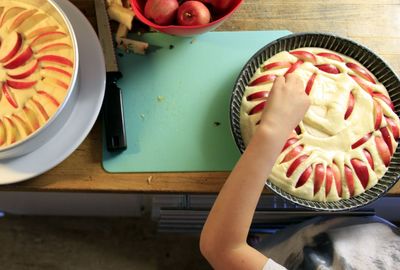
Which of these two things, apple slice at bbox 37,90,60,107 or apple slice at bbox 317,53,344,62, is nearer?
apple slice at bbox 37,90,60,107

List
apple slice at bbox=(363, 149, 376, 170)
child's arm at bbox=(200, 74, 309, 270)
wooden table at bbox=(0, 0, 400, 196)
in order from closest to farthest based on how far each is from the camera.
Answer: child's arm at bbox=(200, 74, 309, 270), apple slice at bbox=(363, 149, 376, 170), wooden table at bbox=(0, 0, 400, 196)

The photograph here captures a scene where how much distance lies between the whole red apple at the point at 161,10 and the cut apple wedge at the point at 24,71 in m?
0.20

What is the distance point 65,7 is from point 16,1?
79 mm

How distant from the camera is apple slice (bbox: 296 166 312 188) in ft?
2.21

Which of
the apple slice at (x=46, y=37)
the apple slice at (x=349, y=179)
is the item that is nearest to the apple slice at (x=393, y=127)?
the apple slice at (x=349, y=179)

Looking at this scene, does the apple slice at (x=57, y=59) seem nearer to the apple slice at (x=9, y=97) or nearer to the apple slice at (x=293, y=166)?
the apple slice at (x=9, y=97)

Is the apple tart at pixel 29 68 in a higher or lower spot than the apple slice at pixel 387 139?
higher

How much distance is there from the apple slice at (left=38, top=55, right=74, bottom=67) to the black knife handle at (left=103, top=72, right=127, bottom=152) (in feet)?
0.33

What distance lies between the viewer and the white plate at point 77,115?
664mm

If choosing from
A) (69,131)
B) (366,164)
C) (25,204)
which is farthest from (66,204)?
(366,164)

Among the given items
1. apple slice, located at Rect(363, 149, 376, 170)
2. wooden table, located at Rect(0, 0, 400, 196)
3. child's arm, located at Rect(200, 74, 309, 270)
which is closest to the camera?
child's arm, located at Rect(200, 74, 309, 270)

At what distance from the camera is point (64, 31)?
2.14 ft

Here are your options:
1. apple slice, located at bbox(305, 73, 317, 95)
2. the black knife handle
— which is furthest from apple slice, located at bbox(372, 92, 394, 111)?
the black knife handle

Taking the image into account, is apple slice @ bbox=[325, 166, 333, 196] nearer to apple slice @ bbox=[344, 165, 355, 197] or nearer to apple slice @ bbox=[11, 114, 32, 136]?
apple slice @ bbox=[344, 165, 355, 197]
